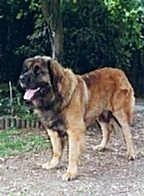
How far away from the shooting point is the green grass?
26.8 feet

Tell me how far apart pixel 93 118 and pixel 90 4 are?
215 inches

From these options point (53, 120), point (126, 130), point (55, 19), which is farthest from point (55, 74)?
point (55, 19)

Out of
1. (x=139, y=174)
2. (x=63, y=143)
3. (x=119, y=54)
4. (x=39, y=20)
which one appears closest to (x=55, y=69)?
(x=63, y=143)

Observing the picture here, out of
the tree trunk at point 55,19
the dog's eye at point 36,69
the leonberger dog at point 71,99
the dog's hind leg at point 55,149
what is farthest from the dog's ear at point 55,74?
the tree trunk at point 55,19

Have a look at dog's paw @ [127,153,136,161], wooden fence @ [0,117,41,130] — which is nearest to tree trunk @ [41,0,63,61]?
wooden fence @ [0,117,41,130]

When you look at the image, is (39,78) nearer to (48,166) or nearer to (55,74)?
(55,74)

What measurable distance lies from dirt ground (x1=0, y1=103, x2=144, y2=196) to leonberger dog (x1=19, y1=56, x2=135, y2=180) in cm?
18

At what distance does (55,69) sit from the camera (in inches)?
259

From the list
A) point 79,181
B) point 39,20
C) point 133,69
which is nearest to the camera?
point 79,181

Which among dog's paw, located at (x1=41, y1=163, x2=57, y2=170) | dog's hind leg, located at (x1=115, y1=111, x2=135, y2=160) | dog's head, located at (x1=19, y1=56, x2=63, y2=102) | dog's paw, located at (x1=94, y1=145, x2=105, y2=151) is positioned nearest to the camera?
dog's head, located at (x1=19, y1=56, x2=63, y2=102)

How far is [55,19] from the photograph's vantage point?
34.6 ft

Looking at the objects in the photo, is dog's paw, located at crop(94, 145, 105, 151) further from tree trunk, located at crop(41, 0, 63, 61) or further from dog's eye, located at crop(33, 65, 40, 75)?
tree trunk, located at crop(41, 0, 63, 61)

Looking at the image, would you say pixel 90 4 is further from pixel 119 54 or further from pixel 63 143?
pixel 63 143

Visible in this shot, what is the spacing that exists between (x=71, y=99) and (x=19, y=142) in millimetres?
2109
